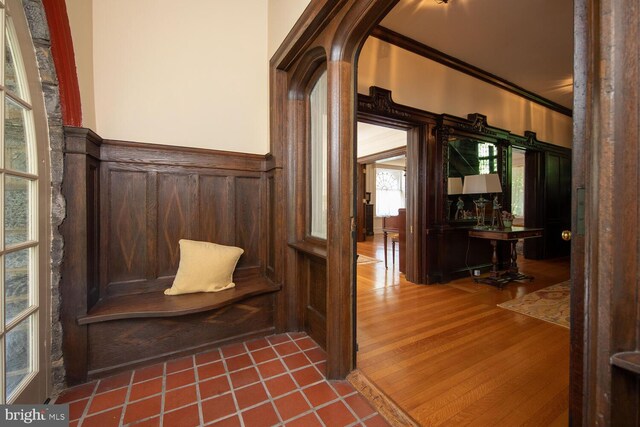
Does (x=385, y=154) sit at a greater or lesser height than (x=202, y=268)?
greater

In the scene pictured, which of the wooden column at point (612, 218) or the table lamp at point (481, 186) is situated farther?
the table lamp at point (481, 186)

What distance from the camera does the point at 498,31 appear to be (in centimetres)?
312

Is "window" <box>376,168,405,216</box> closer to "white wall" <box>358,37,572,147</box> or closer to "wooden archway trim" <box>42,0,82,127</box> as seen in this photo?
"white wall" <box>358,37,572,147</box>

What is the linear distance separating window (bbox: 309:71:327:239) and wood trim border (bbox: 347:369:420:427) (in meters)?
0.98

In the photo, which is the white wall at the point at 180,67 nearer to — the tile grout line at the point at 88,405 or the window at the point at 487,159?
the tile grout line at the point at 88,405

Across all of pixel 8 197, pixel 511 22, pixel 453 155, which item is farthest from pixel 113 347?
pixel 511 22

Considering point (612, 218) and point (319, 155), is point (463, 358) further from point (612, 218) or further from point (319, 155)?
point (319, 155)

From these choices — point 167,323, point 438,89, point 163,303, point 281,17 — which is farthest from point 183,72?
point 438,89

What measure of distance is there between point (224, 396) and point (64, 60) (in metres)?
2.22

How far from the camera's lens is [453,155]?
381cm

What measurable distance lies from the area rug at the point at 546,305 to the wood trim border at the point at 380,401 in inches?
80.9

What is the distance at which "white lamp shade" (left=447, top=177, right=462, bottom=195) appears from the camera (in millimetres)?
3775

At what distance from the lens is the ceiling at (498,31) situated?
2.74 metres

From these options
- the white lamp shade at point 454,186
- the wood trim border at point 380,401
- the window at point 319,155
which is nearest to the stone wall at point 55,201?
the window at point 319,155
